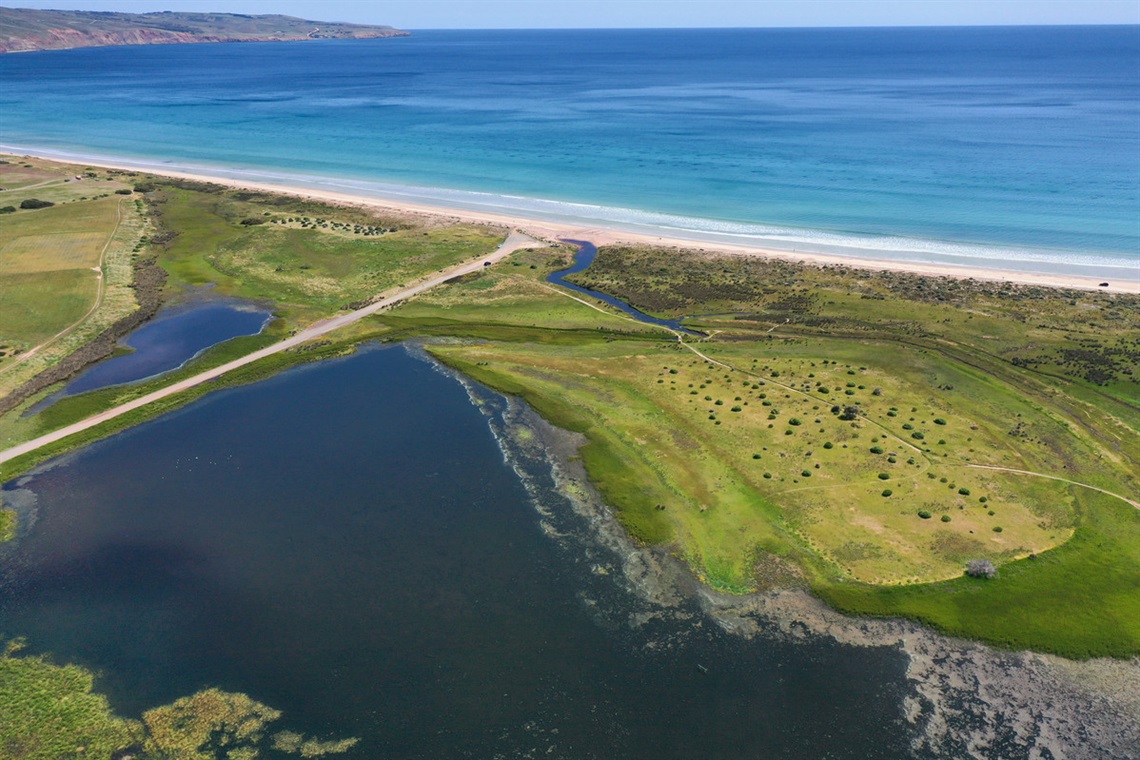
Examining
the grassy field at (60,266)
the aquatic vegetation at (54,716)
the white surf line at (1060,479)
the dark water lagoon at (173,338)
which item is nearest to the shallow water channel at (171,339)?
the dark water lagoon at (173,338)

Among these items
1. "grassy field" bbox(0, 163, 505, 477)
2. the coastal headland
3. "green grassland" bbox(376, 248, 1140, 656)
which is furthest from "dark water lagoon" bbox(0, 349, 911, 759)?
"grassy field" bbox(0, 163, 505, 477)

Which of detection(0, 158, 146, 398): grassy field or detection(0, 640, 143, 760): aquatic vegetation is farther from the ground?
detection(0, 158, 146, 398): grassy field

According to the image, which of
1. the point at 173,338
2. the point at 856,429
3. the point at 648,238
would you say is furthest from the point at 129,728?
the point at 648,238

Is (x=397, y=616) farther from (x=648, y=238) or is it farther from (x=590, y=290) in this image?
(x=648, y=238)

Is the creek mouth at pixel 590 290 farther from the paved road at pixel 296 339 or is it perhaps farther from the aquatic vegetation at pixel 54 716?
the aquatic vegetation at pixel 54 716

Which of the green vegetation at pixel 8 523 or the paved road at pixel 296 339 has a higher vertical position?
the paved road at pixel 296 339

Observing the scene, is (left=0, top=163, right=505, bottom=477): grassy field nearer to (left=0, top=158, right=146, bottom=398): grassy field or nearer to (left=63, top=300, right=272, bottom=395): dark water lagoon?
(left=0, top=158, right=146, bottom=398): grassy field
